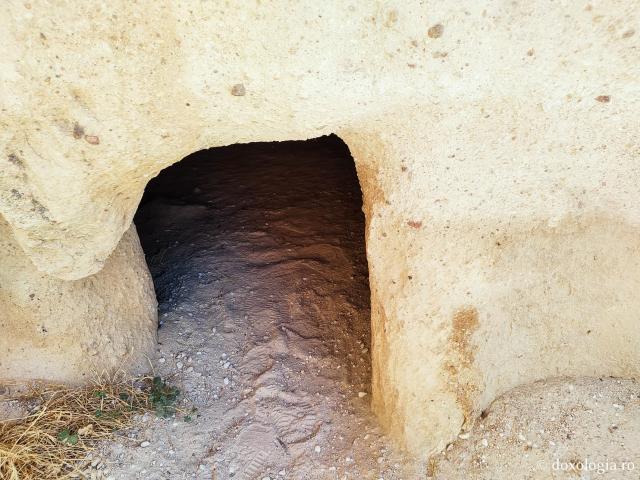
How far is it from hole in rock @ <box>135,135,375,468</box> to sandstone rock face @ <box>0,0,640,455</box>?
34 centimetres

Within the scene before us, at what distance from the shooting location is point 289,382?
210cm

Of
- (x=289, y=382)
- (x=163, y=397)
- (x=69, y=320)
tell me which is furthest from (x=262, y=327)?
(x=69, y=320)

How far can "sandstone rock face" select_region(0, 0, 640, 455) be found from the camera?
4.22ft

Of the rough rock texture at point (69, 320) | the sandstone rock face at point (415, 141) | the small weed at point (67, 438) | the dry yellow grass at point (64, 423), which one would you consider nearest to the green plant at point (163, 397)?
the dry yellow grass at point (64, 423)

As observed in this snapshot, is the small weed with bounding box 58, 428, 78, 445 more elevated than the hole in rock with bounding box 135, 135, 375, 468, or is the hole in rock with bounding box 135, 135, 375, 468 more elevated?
the hole in rock with bounding box 135, 135, 375, 468

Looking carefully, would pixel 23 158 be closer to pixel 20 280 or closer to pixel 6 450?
pixel 20 280

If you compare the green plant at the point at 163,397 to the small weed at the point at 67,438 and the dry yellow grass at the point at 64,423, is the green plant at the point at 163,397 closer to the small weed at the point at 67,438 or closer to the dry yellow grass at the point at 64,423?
the dry yellow grass at the point at 64,423

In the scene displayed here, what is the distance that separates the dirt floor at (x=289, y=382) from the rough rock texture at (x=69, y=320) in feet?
0.69

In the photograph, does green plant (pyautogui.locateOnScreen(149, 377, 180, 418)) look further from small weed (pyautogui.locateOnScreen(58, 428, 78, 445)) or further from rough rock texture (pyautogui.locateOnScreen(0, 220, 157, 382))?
small weed (pyautogui.locateOnScreen(58, 428, 78, 445))

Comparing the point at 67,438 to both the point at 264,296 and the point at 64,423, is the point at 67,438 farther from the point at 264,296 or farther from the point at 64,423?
the point at 264,296

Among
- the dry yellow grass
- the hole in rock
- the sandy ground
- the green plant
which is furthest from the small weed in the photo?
the hole in rock

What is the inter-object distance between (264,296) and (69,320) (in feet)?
2.78

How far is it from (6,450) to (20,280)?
0.54 m

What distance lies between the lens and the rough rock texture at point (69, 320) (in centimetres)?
185
